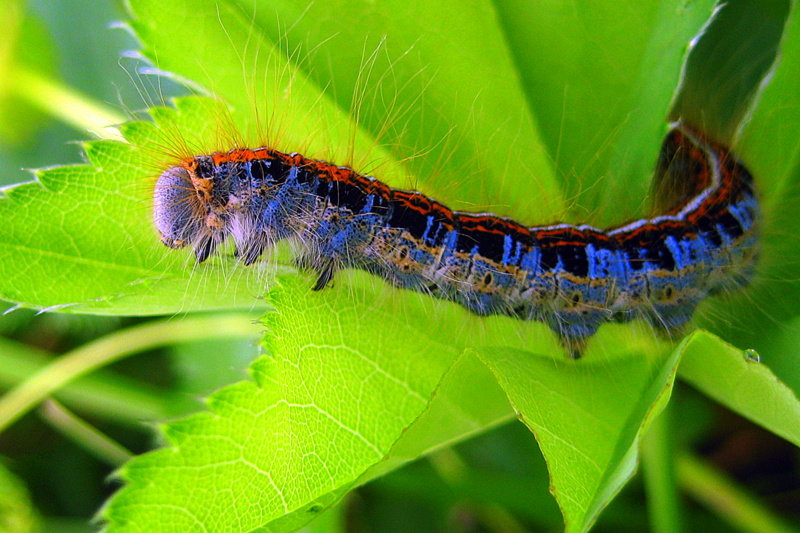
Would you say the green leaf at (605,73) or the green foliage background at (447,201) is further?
the green leaf at (605,73)

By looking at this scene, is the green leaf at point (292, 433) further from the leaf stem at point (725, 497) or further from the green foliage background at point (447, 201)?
the leaf stem at point (725, 497)

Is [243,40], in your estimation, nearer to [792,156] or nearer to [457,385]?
[457,385]

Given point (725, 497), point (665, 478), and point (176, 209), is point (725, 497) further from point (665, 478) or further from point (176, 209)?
point (176, 209)

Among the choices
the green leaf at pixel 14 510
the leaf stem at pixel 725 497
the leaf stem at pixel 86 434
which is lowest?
the green leaf at pixel 14 510

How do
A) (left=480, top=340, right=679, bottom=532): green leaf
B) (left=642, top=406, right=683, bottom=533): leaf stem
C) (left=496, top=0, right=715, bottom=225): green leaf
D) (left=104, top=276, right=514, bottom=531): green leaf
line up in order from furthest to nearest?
(left=642, top=406, right=683, bottom=533): leaf stem, (left=496, top=0, right=715, bottom=225): green leaf, (left=104, top=276, right=514, bottom=531): green leaf, (left=480, top=340, right=679, bottom=532): green leaf

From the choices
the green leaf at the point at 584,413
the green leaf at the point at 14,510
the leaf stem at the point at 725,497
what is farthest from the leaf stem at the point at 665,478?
the green leaf at the point at 14,510

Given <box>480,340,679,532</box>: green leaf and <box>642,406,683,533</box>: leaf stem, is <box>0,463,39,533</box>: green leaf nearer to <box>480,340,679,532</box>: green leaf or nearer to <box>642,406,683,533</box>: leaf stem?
<box>480,340,679,532</box>: green leaf

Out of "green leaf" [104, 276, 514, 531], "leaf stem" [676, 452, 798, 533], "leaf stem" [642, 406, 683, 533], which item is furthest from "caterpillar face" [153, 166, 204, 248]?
"leaf stem" [676, 452, 798, 533]
